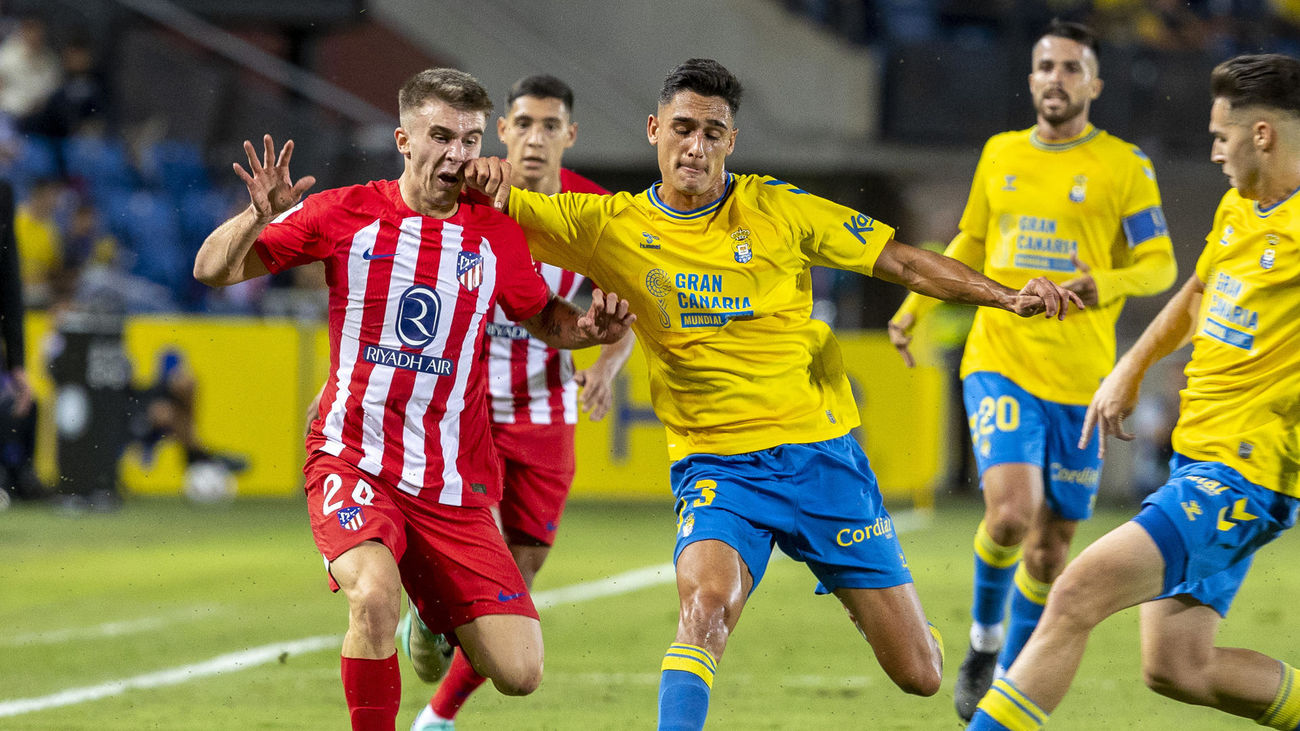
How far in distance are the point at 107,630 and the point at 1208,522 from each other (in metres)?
5.67

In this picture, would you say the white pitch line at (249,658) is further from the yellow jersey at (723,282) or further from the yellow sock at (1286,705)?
the yellow sock at (1286,705)

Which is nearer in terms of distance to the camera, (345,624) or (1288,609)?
(345,624)

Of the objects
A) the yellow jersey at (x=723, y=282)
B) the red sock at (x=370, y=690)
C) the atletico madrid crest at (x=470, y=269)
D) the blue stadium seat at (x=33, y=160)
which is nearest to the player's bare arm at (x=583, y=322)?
the yellow jersey at (x=723, y=282)

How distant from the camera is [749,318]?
15.7 ft

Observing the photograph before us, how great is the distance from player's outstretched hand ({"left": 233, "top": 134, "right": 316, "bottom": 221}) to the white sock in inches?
132

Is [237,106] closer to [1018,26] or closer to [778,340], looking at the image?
[1018,26]

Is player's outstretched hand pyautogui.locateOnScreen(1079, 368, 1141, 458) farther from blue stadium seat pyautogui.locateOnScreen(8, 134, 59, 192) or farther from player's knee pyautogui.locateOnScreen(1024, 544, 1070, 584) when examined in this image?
blue stadium seat pyautogui.locateOnScreen(8, 134, 59, 192)

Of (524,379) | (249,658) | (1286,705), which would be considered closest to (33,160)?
(249,658)

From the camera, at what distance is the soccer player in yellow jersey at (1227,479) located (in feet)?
13.9

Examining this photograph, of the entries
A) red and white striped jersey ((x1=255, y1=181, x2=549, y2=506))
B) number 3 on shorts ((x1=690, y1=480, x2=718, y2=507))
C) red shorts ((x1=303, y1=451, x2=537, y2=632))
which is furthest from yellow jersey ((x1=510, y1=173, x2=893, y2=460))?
red shorts ((x1=303, y1=451, x2=537, y2=632))

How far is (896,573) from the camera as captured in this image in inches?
190

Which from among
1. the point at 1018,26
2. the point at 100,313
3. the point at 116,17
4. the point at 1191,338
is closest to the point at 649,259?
the point at 1191,338

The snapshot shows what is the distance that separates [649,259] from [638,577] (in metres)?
5.41

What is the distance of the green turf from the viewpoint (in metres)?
5.94
